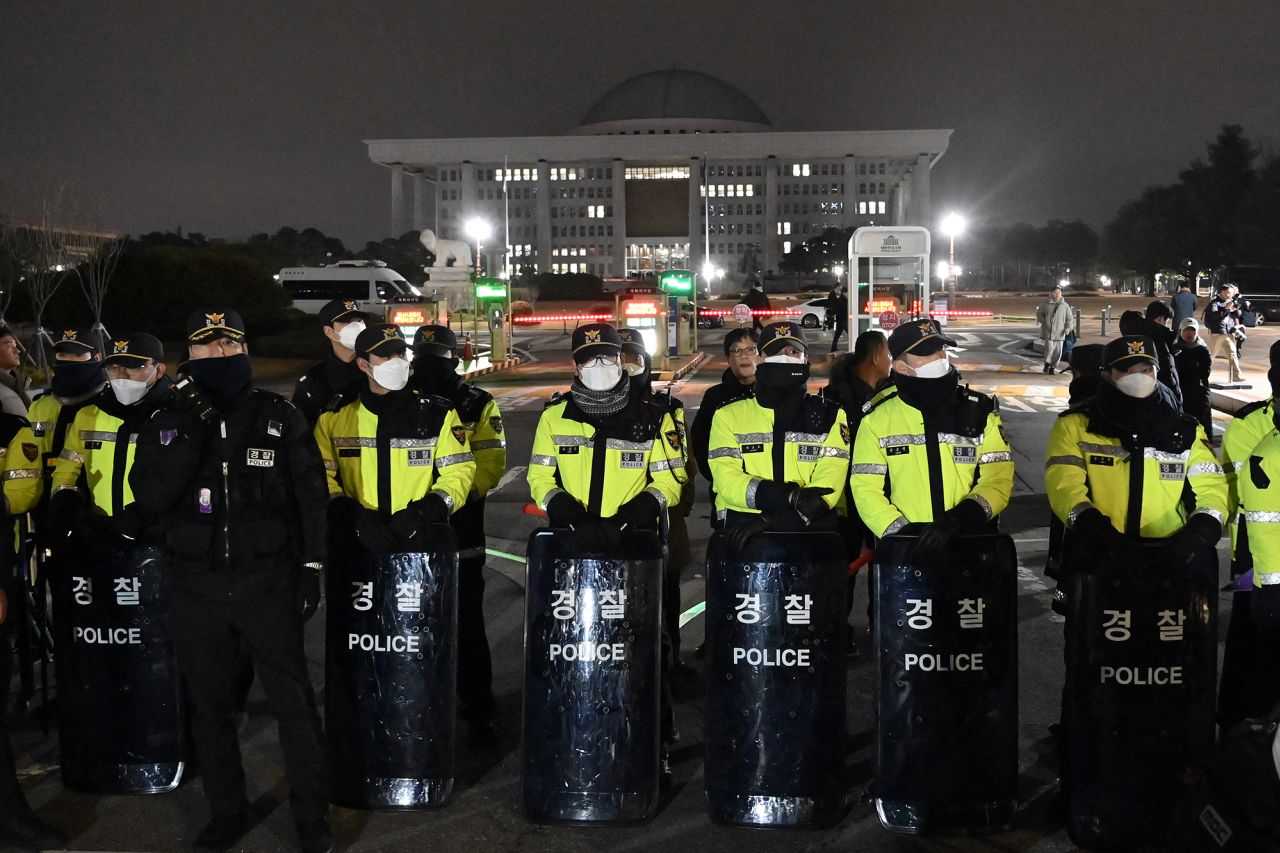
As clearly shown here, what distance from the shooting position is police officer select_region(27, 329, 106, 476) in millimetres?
6152

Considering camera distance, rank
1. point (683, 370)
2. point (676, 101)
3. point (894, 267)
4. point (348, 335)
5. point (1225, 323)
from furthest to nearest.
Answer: point (676, 101)
point (683, 370)
point (894, 267)
point (1225, 323)
point (348, 335)

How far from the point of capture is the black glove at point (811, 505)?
506cm

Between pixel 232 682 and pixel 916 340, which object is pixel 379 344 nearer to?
pixel 232 682

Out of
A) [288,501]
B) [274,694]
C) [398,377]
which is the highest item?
[398,377]

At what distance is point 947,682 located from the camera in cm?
478

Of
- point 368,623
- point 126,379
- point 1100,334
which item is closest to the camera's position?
point 368,623

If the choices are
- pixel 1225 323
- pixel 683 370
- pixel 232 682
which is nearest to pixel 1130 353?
pixel 232 682

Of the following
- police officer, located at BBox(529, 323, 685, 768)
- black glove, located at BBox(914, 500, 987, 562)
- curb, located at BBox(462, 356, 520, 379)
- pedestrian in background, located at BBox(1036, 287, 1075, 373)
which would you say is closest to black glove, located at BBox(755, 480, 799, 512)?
police officer, located at BBox(529, 323, 685, 768)

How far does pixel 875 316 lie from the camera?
2544 cm

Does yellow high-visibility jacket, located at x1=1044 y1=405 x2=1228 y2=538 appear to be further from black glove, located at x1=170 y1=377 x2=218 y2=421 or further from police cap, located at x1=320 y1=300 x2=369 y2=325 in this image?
police cap, located at x1=320 y1=300 x2=369 y2=325

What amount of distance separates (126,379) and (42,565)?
4.04 ft

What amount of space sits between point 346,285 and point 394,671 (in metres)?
49.1

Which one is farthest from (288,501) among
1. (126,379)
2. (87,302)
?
(87,302)

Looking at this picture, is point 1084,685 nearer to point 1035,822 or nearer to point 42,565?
point 1035,822
